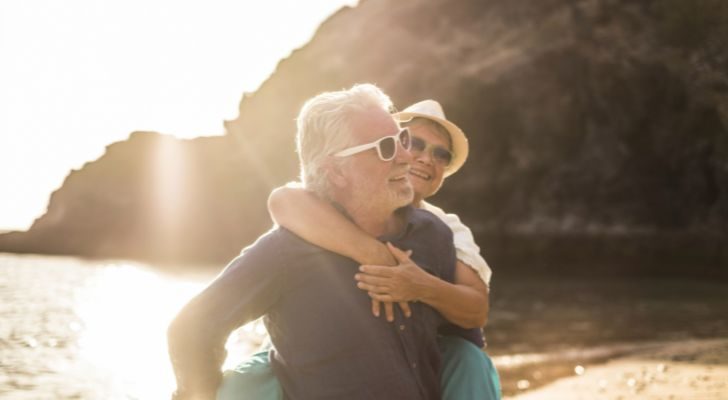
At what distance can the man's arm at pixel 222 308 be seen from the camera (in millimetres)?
2625

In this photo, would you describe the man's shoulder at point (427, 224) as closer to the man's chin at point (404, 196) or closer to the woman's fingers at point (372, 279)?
the man's chin at point (404, 196)

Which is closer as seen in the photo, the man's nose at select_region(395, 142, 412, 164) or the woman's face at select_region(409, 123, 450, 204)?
the man's nose at select_region(395, 142, 412, 164)

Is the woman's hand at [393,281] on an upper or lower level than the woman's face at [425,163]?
lower

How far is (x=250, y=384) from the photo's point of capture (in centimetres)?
285

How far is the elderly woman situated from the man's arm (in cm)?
19

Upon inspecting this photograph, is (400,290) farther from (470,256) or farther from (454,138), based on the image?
(454,138)

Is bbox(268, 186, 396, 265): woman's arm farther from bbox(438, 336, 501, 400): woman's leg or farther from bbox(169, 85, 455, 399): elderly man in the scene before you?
bbox(438, 336, 501, 400): woman's leg

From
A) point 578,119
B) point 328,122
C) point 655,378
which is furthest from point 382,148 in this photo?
point 578,119

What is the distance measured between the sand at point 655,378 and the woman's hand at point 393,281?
374 inches

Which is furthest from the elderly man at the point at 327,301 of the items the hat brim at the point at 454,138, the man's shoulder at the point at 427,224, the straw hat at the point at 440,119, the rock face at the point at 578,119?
the rock face at the point at 578,119

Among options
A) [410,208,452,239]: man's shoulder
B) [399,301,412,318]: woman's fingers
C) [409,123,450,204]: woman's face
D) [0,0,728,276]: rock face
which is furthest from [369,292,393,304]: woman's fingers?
[0,0,728,276]: rock face

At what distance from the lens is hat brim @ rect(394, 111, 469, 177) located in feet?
14.7

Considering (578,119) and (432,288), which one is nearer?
(432,288)

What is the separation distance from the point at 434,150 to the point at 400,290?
6.76 feet
